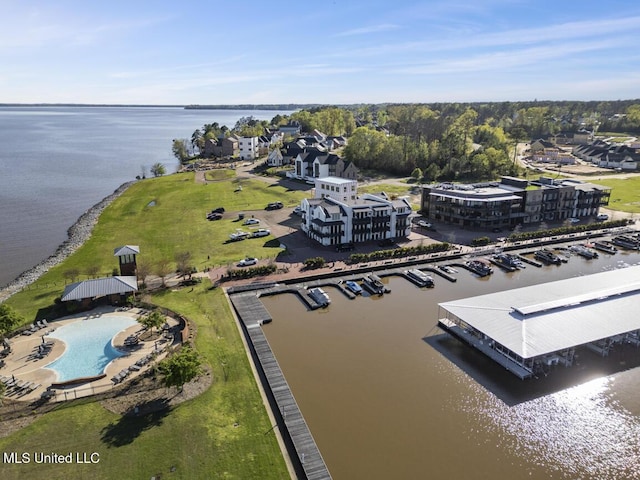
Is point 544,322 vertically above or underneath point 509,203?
underneath

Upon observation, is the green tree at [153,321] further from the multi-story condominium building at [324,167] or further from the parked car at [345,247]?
the multi-story condominium building at [324,167]

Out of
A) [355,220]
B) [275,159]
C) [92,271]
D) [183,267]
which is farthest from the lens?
[275,159]

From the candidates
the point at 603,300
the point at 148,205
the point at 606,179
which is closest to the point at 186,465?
the point at 603,300

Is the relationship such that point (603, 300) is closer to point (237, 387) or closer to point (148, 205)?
point (237, 387)

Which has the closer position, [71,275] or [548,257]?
[71,275]

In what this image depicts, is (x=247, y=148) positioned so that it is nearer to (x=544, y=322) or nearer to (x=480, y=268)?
(x=480, y=268)

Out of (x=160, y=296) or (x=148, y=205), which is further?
(x=148, y=205)

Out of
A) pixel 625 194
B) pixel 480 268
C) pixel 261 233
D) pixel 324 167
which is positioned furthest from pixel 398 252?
pixel 625 194
